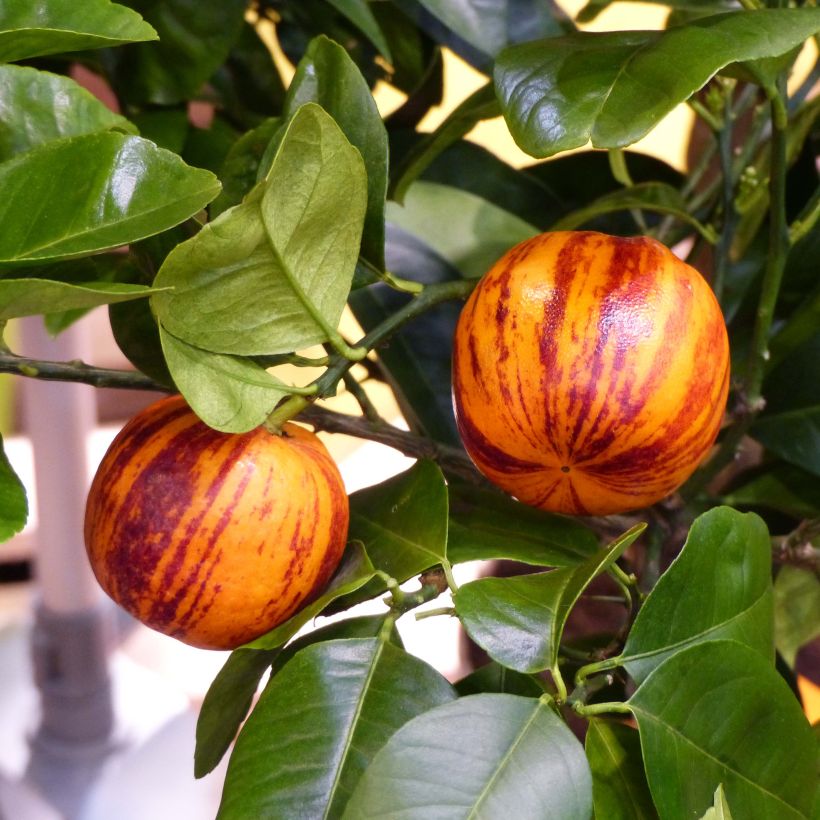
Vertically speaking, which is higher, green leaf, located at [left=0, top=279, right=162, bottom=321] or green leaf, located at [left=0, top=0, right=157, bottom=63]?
green leaf, located at [left=0, top=0, right=157, bottom=63]

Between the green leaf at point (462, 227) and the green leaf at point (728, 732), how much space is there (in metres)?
0.29

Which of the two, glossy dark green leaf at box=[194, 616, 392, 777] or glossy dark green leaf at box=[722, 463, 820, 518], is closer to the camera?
glossy dark green leaf at box=[194, 616, 392, 777]

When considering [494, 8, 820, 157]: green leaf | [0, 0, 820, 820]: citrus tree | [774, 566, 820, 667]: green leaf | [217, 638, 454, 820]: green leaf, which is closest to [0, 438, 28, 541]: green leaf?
[0, 0, 820, 820]: citrus tree

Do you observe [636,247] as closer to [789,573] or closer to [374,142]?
[374,142]

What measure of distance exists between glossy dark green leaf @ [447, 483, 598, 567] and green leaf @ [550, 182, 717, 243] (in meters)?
0.16

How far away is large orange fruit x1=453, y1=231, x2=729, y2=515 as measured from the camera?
1.11ft

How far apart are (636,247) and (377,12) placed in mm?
329

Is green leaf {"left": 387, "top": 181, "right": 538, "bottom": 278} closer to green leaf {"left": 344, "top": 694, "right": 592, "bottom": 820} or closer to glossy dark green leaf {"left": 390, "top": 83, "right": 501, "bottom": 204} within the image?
glossy dark green leaf {"left": 390, "top": 83, "right": 501, "bottom": 204}

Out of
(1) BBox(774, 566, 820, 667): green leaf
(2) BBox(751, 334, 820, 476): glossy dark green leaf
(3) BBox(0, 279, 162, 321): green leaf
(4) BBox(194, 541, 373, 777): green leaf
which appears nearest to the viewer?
(3) BBox(0, 279, 162, 321): green leaf

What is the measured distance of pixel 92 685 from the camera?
0.82 m

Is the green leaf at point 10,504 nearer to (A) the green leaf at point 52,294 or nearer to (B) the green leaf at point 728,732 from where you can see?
(A) the green leaf at point 52,294

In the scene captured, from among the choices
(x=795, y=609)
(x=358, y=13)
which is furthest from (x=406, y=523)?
(x=795, y=609)

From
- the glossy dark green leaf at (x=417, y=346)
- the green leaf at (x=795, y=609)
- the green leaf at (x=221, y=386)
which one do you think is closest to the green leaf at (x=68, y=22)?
the green leaf at (x=221, y=386)

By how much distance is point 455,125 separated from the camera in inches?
17.7
